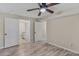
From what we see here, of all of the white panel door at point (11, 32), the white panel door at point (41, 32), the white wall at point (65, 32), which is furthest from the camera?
the white panel door at point (41, 32)

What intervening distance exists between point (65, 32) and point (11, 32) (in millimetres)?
1708

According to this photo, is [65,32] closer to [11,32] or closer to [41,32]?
[41,32]

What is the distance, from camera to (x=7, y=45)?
270 centimetres

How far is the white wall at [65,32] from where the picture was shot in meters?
2.89

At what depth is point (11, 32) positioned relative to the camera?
2.88 meters

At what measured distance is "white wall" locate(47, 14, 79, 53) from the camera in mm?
2889

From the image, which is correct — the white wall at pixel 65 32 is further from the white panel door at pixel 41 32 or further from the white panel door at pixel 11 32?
the white panel door at pixel 11 32

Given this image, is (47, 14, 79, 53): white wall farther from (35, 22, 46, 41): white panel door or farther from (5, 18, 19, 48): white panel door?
(5, 18, 19, 48): white panel door

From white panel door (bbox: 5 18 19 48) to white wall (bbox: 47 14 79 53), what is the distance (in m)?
1.00

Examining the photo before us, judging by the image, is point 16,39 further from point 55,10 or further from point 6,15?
point 55,10

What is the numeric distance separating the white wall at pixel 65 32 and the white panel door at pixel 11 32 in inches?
39.2

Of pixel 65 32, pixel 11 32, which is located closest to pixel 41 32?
pixel 65 32

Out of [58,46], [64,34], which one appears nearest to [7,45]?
[58,46]

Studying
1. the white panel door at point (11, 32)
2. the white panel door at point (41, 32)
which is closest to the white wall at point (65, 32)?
the white panel door at point (41, 32)
